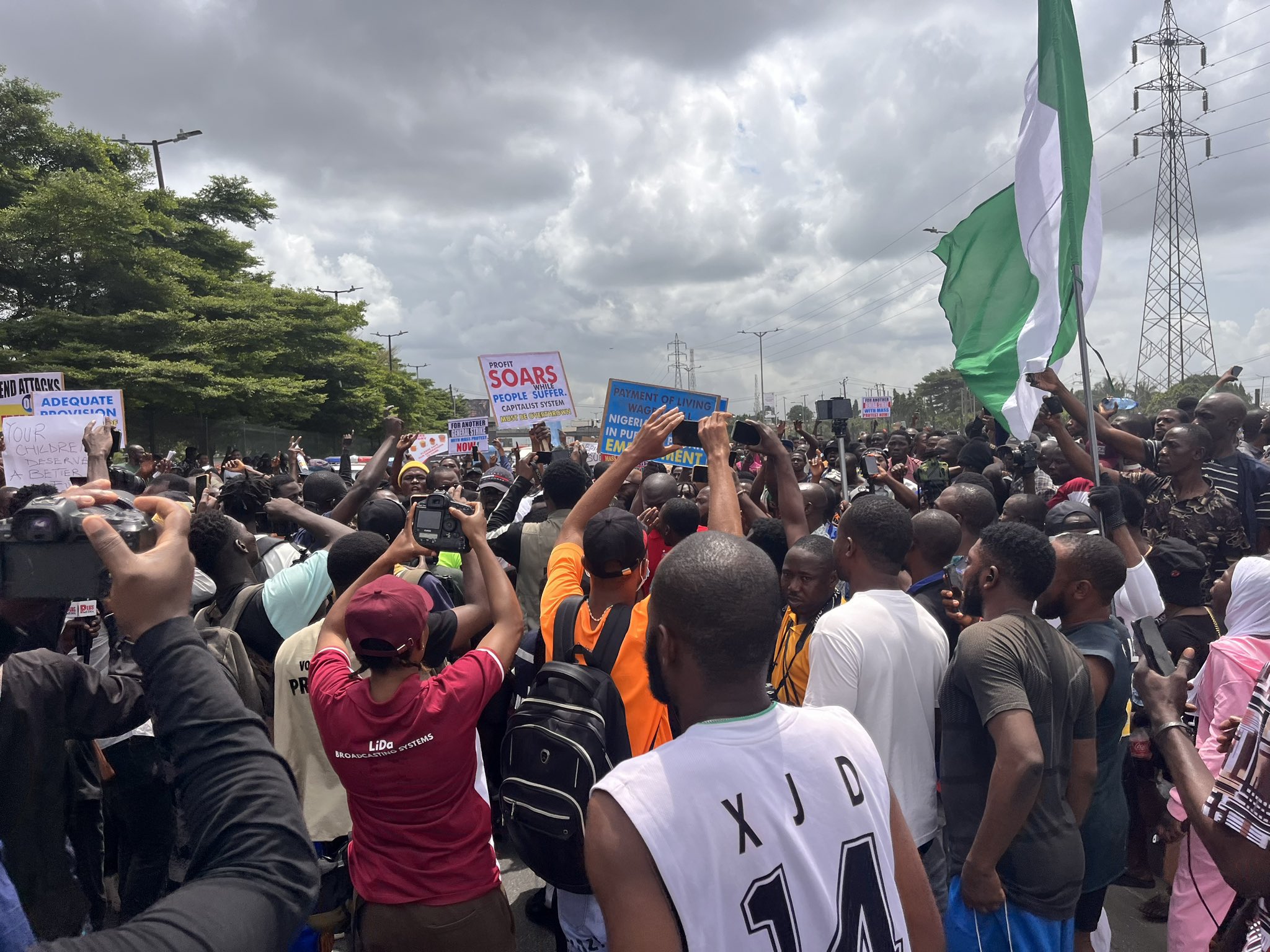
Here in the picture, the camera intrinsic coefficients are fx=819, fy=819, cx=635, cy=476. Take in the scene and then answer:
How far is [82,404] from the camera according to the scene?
8.42 m

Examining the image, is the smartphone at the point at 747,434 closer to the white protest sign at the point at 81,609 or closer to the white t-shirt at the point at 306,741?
the white t-shirt at the point at 306,741

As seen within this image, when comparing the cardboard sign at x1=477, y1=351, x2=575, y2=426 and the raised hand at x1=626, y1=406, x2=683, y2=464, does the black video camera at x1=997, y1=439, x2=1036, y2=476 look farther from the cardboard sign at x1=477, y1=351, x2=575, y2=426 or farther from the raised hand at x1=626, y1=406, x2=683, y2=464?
the cardboard sign at x1=477, y1=351, x2=575, y2=426

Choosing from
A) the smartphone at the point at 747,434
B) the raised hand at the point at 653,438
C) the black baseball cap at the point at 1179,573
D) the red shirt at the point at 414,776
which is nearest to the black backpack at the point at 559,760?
the red shirt at the point at 414,776

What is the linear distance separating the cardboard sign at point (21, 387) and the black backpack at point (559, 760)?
9320mm

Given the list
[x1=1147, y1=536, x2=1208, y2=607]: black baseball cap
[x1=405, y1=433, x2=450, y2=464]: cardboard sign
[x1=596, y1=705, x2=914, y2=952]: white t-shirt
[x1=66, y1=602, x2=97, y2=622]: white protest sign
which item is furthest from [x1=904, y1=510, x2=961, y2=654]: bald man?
[x1=405, y1=433, x2=450, y2=464]: cardboard sign

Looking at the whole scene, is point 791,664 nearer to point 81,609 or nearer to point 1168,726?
point 1168,726

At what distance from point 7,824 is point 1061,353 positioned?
5.52 metres

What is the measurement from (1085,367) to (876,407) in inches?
990

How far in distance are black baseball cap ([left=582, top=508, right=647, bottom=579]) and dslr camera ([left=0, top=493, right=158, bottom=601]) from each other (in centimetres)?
152

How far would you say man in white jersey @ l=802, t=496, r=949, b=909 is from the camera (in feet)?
8.96

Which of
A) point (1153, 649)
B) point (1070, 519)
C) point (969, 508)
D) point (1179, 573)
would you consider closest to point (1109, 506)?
point (1070, 519)

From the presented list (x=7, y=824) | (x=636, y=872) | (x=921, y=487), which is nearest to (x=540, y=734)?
(x=636, y=872)

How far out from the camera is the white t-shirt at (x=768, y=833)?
4.70 ft

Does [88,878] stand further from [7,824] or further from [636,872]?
[636,872]
